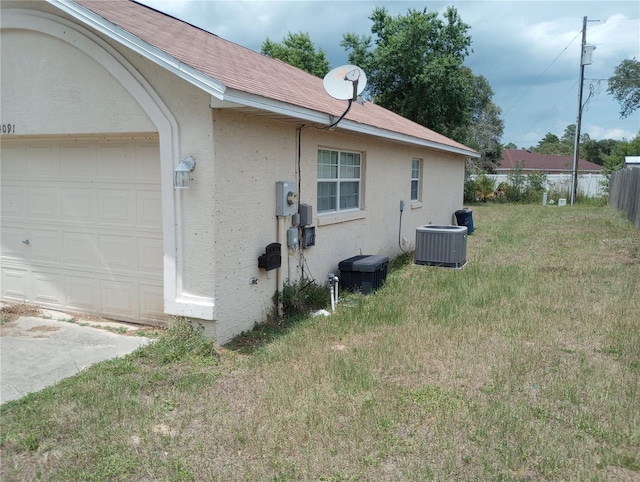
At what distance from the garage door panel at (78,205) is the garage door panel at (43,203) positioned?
152 mm

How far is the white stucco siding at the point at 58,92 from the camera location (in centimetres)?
575

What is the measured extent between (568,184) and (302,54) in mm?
19504

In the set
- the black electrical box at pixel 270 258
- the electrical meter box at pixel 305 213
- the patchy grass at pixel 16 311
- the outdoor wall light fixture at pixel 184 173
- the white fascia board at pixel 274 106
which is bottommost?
the patchy grass at pixel 16 311

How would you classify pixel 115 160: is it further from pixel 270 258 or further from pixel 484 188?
pixel 484 188

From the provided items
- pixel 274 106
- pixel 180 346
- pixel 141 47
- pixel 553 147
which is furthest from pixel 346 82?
pixel 553 147

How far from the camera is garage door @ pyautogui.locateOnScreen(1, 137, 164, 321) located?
20.3 ft

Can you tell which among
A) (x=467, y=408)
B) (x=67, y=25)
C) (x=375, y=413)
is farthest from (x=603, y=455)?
(x=67, y=25)

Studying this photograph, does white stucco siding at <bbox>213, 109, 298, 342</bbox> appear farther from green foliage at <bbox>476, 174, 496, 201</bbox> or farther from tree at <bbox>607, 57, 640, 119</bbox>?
tree at <bbox>607, 57, 640, 119</bbox>

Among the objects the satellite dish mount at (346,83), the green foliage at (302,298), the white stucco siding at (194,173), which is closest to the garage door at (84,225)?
the white stucco siding at (194,173)

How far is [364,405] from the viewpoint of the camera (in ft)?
14.0

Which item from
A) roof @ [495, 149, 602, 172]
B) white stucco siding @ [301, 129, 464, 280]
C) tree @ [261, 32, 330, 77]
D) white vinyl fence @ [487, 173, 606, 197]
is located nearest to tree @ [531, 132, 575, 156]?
roof @ [495, 149, 602, 172]

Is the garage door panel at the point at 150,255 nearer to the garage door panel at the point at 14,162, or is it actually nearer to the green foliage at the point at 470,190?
the garage door panel at the point at 14,162

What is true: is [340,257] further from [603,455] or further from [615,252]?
[615,252]

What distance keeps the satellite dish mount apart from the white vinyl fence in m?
28.6
